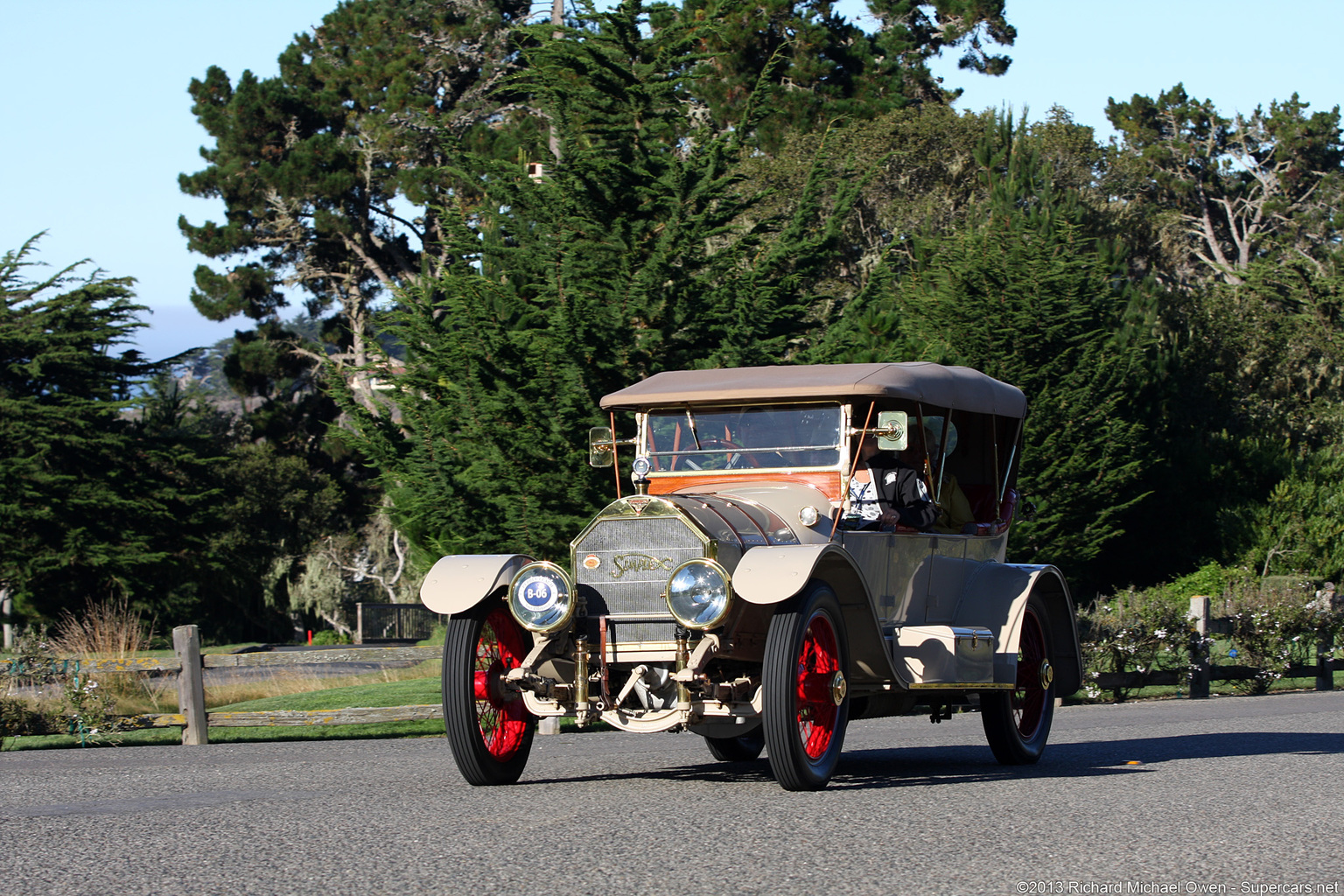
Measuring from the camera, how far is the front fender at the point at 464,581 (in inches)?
324

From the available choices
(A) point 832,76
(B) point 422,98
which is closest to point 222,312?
(B) point 422,98

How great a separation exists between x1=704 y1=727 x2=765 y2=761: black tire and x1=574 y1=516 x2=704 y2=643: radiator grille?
7.43 ft

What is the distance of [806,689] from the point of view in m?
7.97

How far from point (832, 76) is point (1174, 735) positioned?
39.6 m

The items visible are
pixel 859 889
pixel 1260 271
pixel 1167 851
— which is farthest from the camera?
pixel 1260 271

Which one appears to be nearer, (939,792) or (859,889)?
(859,889)

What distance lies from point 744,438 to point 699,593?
189 centimetres

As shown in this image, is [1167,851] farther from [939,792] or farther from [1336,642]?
[1336,642]

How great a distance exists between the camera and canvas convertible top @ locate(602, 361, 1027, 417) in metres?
8.95

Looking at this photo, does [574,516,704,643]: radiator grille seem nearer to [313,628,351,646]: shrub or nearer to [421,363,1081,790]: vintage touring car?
[421,363,1081,790]: vintage touring car

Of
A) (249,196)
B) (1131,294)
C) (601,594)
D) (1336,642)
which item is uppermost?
(249,196)

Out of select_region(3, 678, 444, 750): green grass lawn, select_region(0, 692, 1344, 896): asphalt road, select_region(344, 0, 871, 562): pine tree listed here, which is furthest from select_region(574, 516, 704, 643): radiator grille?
select_region(344, 0, 871, 562): pine tree

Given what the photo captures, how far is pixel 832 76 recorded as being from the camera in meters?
49.0

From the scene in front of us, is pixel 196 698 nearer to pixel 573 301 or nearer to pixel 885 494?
pixel 573 301
